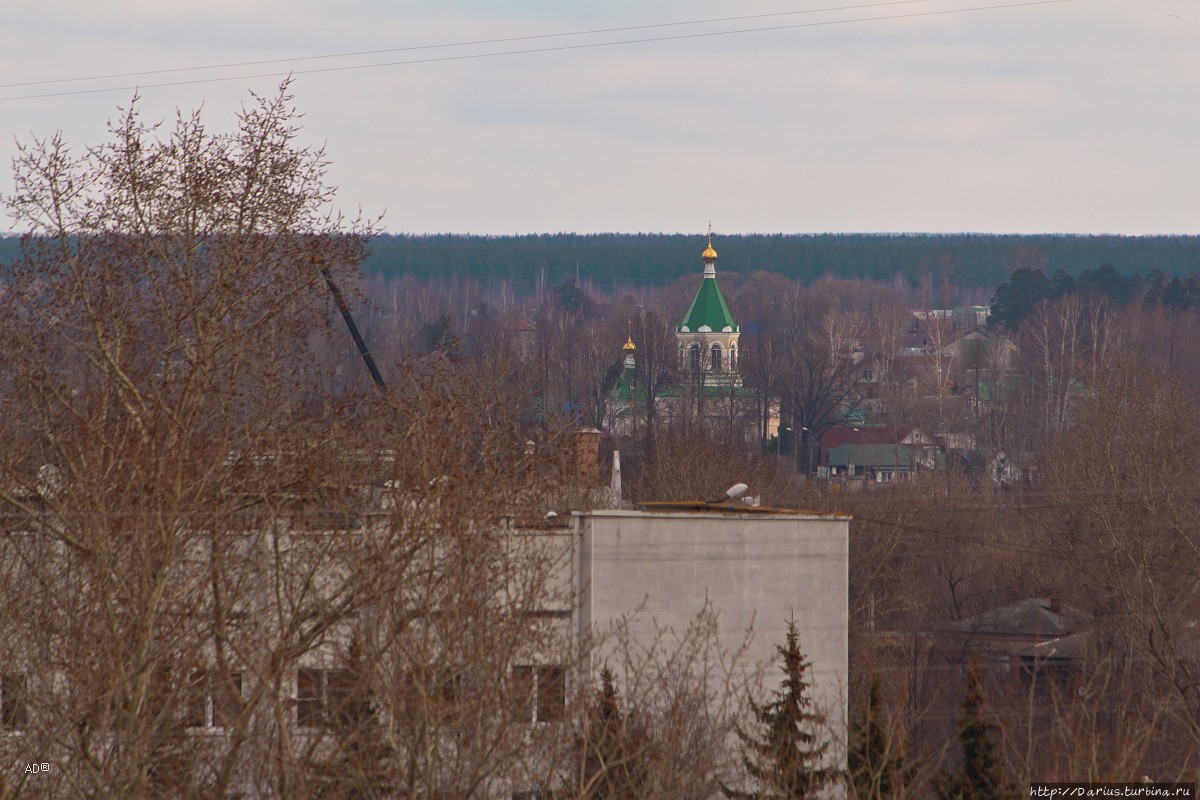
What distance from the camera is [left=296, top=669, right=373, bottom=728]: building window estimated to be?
31.9 ft

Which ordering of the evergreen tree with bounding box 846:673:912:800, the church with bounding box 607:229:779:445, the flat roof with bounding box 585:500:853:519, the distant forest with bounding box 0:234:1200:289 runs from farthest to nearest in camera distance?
the distant forest with bounding box 0:234:1200:289 → the church with bounding box 607:229:779:445 → the flat roof with bounding box 585:500:853:519 → the evergreen tree with bounding box 846:673:912:800

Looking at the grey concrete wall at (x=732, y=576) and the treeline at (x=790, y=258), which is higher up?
the treeline at (x=790, y=258)

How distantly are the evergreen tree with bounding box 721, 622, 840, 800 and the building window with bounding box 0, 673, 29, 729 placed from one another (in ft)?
14.1

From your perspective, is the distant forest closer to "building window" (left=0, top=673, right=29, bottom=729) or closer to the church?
the church

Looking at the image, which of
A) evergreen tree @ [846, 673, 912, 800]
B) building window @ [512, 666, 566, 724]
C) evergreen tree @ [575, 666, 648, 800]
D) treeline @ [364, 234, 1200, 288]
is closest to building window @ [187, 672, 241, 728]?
building window @ [512, 666, 566, 724]

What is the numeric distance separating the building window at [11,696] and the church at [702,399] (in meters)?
39.6

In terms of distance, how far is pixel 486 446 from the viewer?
1159cm

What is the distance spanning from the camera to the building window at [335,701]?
9.73 m

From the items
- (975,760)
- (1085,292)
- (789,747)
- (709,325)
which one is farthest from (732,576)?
(1085,292)

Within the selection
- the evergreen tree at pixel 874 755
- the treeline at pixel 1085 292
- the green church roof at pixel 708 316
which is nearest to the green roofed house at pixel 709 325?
the green church roof at pixel 708 316

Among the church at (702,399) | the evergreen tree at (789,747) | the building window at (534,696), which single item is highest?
the building window at (534,696)

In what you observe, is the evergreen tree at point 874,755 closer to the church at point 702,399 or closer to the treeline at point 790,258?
the church at point 702,399

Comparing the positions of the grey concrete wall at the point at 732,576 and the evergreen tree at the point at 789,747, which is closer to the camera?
the evergreen tree at the point at 789,747

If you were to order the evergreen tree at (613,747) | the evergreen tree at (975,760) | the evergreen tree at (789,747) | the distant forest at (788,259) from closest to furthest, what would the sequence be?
the evergreen tree at (613,747)
the evergreen tree at (789,747)
the evergreen tree at (975,760)
the distant forest at (788,259)
